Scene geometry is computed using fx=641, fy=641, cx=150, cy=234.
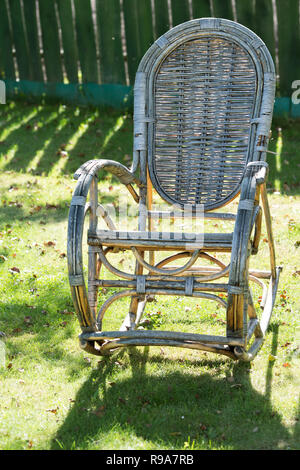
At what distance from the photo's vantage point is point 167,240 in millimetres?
2521

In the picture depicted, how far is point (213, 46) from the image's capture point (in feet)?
10.7

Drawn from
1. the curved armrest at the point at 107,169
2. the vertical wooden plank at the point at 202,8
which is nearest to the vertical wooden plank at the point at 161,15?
the vertical wooden plank at the point at 202,8

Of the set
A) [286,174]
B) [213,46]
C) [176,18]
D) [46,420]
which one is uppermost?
[176,18]

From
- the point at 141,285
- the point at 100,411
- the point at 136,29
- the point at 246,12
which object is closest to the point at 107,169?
the point at 141,285

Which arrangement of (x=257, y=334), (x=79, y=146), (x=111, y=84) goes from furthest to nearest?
1. (x=111, y=84)
2. (x=79, y=146)
3. (x=257, y=334)

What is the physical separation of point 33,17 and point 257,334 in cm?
458

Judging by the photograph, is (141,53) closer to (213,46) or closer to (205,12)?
(205,12)

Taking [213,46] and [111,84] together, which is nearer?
[213,46]

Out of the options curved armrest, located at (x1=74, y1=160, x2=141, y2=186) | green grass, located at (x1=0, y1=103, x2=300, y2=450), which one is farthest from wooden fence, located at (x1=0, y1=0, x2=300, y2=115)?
curved armrest, located at (x1=74, y1=160, x2=141, y2=186)

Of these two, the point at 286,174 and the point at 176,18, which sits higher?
the point at 176,18

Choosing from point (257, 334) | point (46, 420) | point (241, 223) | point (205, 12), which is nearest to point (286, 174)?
point (205, 12)

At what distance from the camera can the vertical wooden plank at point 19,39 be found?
20.6 ft

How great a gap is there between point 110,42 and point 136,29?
272mm

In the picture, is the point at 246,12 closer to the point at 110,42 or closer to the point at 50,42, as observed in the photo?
the point at 110,42
